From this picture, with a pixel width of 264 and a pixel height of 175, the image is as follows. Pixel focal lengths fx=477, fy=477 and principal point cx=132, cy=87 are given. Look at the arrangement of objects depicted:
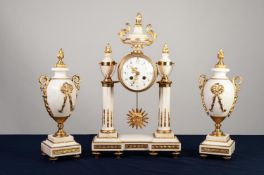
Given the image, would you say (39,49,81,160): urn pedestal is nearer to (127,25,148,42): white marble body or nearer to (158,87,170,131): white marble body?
(127,25,148,42): white marble body

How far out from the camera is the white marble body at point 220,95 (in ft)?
9.86

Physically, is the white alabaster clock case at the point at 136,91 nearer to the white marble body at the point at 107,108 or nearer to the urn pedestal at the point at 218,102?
the white marble body at the point at 107,108

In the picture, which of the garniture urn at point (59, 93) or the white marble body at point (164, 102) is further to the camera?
the white marble body at point (164, 102)

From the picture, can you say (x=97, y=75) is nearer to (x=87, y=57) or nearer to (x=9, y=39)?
(x=87, y=57)

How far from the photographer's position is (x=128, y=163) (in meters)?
2.87

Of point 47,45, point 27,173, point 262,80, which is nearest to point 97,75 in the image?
point 47,45

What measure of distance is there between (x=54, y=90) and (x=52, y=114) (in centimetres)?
16

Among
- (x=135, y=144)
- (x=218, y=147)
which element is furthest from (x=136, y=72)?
(x=218, y=147)

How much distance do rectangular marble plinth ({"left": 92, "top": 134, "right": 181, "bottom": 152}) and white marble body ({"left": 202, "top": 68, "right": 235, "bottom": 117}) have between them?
32cm

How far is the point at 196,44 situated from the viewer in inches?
164

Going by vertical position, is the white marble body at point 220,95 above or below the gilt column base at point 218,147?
above

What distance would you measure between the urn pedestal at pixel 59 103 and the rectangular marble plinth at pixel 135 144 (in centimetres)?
16

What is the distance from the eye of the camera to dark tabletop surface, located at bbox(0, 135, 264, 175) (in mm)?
2666

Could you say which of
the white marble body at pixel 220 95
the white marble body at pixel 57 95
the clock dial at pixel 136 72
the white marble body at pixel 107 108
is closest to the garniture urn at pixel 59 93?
the white marble body at pixel 57 95
